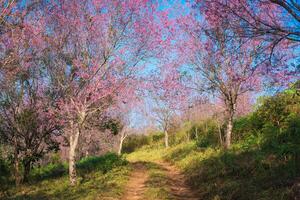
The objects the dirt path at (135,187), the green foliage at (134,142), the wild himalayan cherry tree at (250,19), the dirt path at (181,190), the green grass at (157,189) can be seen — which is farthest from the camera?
the green foliage at (134,142)

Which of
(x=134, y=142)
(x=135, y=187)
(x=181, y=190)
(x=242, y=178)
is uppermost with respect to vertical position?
(x=134, y=142)

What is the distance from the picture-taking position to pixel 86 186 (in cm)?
1238

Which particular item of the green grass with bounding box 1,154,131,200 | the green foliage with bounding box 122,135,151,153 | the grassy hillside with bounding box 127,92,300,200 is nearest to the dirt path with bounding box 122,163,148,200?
the green grass with bounding box 1,154,131,200

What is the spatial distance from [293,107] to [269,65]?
24.8 ft

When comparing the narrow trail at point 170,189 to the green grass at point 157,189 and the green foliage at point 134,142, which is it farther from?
the green foliage at point 134,142

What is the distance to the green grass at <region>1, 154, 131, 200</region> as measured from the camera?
35.2 feet

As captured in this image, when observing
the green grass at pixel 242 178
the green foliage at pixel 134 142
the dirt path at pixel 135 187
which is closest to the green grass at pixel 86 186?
the dirt path at pixel 135 187

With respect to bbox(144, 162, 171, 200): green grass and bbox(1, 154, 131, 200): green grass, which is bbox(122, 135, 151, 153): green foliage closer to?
bbox(1, 154, 131, 200): green grass

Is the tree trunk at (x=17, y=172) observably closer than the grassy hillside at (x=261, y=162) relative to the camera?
No

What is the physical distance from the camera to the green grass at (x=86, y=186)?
35.2 feet

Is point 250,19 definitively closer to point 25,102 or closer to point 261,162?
point 261,162

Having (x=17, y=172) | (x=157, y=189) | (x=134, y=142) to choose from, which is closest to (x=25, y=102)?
(x=17, y=172)

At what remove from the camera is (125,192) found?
36.9ft

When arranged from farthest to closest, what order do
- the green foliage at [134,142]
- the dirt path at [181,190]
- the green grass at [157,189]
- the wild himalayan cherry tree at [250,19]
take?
1. the green foliage at [134,142]
2. the dirt path at [181,190]
3. the green grass at [157,189]
4. the wild himalayan cherry tree at [250,19]
